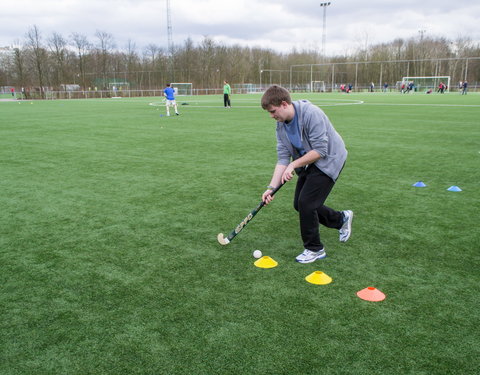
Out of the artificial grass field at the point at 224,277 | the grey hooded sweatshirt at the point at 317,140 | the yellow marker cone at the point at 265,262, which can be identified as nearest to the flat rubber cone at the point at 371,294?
the artificial grass field at the point at 224,277

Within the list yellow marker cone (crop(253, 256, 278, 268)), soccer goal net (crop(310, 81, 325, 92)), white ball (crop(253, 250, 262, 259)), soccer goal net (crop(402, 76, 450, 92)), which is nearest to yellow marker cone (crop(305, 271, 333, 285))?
yellow marker cone (crop(253, 256, 278, 268))

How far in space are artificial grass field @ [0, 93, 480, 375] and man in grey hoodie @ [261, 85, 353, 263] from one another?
0.46 meters

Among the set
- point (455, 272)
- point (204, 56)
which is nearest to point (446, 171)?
point (455, 272)

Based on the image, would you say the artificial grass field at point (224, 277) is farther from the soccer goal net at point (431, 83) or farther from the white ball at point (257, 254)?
the soccer goal net at point (431, 83)

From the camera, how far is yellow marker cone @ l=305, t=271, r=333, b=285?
12.4 ft

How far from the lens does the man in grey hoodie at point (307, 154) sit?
381cm

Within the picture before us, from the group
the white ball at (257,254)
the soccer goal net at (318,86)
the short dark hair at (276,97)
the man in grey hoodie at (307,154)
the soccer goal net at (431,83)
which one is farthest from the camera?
the soccer goal net at (318,86)

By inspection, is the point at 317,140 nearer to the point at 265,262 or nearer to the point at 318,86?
the point at 265,262

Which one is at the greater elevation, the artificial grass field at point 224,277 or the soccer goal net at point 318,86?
the soccer goal net at point 318,86

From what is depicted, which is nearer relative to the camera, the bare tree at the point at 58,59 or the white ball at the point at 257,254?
the white ball at the point at 257,254

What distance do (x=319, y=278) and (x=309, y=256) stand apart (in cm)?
47

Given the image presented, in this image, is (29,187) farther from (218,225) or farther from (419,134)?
(419,134)

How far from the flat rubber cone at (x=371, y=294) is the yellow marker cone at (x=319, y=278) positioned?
337 millimetres

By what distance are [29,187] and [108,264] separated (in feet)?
13.8
